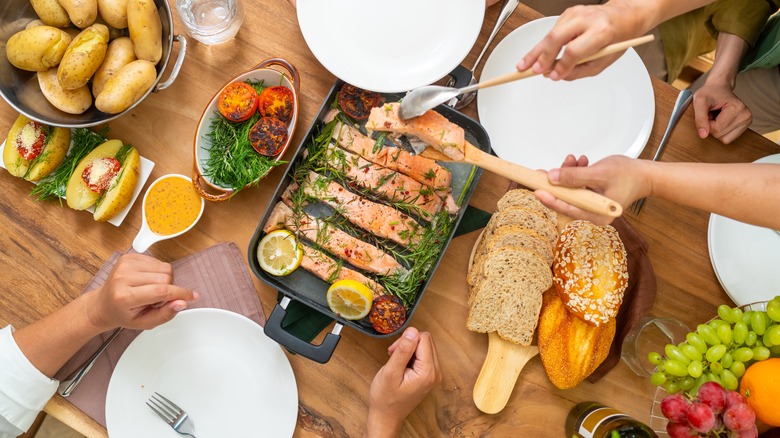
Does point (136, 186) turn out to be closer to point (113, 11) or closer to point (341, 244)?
point (113, 11)

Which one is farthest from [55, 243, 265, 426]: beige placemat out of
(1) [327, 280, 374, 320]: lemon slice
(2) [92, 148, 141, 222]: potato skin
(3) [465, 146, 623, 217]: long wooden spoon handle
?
(3) [465, 146, 623, 217]: long wooden spoon handle

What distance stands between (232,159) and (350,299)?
0.56 m

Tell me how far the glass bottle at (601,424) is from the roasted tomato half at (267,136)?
1.23m

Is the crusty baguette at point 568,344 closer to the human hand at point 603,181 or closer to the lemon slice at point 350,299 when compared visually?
the human hand at point 603,181

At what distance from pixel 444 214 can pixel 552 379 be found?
23.8 inches

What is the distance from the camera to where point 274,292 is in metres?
1.75

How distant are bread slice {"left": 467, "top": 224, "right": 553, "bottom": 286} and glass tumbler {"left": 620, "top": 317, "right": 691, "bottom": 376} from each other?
332 mm

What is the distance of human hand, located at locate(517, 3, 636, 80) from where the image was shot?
1.26 m

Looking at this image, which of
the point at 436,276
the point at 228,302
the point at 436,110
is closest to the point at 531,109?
the point at 436,110

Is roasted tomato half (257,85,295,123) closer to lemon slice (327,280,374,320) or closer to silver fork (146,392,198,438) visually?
lemon slice (327,280,374,320)

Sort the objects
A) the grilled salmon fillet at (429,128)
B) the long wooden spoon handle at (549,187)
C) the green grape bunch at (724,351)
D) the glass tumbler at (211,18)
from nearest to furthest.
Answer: the long wooden spoon handle at (549,187)
the green grape bunch at (724,351)
the grilled salmon fillet at (429,128)
the glass tumbler at (211,18)

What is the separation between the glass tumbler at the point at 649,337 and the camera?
1.65 metres

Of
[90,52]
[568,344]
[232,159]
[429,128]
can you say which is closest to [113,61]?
[90,52]

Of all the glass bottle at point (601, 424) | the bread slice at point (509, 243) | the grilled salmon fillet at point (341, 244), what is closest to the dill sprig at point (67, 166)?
the grilled salmon fillet at point (341, 244)
